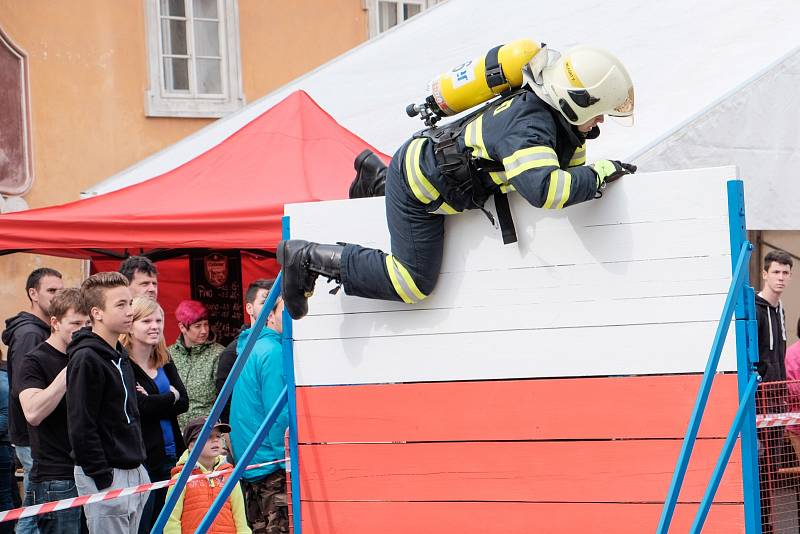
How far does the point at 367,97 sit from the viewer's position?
919 cm

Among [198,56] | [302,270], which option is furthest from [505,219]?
[198,56]

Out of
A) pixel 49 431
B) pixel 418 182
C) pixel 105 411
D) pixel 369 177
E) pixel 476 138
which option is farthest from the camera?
pixel 49 431

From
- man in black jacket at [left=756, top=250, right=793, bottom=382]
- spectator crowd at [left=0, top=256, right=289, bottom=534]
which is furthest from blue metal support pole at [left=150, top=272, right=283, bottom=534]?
man in black jacket at [left=756, top=250, right=793, bottom=382]

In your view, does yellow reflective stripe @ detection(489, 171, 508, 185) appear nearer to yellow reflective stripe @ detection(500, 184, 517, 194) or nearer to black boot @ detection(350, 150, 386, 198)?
yellow reflective stripe @ detection(500, 184, 517, 194)

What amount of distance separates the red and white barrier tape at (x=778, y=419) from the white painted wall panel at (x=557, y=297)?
220 centimetres

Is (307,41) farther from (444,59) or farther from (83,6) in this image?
(444,59)

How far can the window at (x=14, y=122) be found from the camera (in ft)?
41.8

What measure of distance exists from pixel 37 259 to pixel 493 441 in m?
9.92

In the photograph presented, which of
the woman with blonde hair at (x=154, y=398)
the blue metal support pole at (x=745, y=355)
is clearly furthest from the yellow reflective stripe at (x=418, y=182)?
the woman with blonde hair at (x=154, y=398)

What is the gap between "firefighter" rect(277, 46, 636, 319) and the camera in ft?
11.9

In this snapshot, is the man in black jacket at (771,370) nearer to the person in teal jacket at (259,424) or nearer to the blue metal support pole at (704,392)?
the blue metal support pole at (704,392)

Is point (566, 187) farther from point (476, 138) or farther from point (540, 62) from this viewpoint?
point (540, 62)

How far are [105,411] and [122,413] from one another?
8 centimetres

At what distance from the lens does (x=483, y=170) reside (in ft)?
12.5
